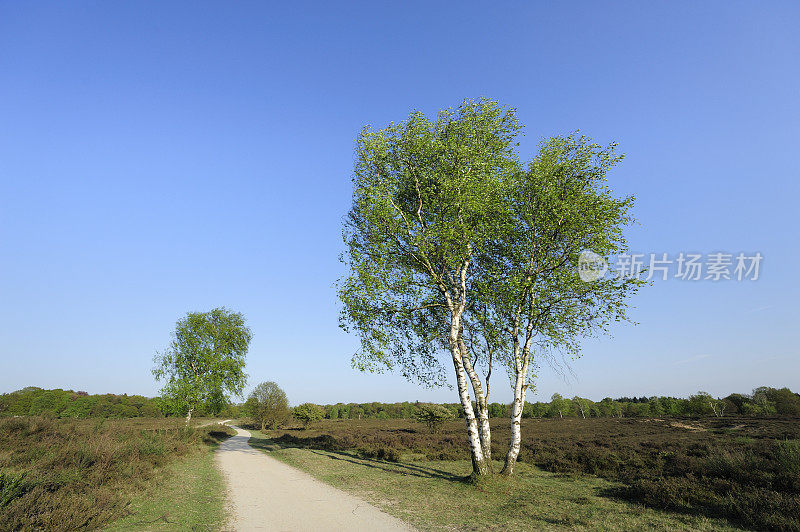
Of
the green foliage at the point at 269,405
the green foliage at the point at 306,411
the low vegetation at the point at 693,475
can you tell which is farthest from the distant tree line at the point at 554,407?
the low vegetation at the point at 693,475

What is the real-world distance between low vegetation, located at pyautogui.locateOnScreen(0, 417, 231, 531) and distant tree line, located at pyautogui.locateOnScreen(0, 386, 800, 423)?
28420 millimetres

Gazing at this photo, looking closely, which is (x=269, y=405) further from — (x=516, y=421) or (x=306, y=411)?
(x=516, y=421)

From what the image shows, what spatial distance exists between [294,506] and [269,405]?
5592 centimetres

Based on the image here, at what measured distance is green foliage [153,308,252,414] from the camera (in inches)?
1690

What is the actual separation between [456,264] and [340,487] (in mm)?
10740

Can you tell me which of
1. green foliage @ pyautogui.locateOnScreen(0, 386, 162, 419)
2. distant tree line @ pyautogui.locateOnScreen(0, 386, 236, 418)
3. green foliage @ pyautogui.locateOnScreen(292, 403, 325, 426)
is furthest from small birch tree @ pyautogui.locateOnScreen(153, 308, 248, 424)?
green foliage @ pyautogui.locateOnScreen(0, 386, 162, 419)

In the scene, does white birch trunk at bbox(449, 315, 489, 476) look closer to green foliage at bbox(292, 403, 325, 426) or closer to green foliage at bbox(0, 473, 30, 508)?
green foliage at bbox(0, 473, 30, 508)

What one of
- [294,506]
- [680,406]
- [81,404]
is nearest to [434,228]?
[294,506]

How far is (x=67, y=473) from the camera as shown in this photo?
11.2 m

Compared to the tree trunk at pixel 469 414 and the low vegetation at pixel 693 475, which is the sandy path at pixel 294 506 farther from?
the low vegetation at pixel 693 475

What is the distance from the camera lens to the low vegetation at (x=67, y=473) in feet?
27.4

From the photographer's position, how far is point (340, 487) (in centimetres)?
1486

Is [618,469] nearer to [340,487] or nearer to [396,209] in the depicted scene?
[340,487]

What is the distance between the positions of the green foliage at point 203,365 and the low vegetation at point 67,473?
2269 centimetres
